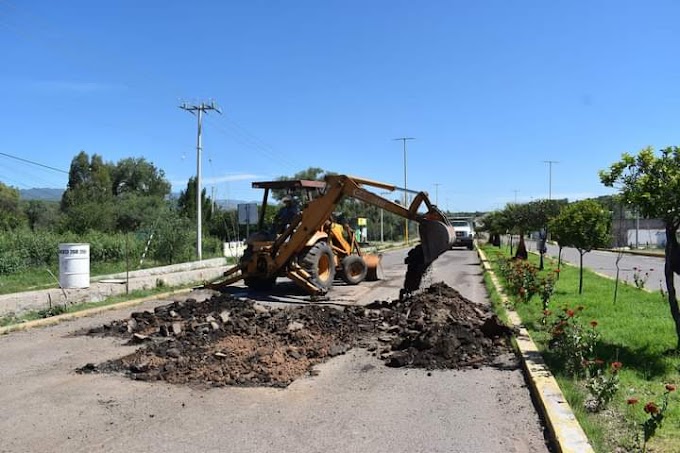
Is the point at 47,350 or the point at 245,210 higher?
the point at 245,210

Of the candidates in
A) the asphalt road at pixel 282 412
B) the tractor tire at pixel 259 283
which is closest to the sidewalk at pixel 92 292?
the tractor tire at pixel 259 283

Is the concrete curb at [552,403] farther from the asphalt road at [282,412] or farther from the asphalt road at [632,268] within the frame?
the asphalt road at [632,268]

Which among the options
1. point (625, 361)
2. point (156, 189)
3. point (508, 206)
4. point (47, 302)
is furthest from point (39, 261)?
point (156, 189)

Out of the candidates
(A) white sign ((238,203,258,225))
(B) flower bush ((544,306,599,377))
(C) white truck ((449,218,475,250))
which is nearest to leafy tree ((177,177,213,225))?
(C) white truck ((449,218,475,250))

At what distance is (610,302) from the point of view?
41.8ft

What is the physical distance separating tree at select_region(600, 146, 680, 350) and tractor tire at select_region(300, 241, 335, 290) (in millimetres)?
8118

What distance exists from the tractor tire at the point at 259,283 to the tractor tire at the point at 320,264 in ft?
4.77

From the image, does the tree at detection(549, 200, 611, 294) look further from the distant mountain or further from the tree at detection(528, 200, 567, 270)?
the distant mountain

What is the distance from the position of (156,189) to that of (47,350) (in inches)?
3245

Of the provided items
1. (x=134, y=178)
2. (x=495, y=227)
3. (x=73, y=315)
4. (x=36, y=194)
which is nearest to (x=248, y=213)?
(x=73, y=315)

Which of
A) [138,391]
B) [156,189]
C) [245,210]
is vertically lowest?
[138,391]

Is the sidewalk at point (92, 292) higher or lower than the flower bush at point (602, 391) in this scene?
higher

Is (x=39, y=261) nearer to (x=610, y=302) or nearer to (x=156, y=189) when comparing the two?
(x=610, y=302)

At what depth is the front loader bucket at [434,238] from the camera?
40.9ft
